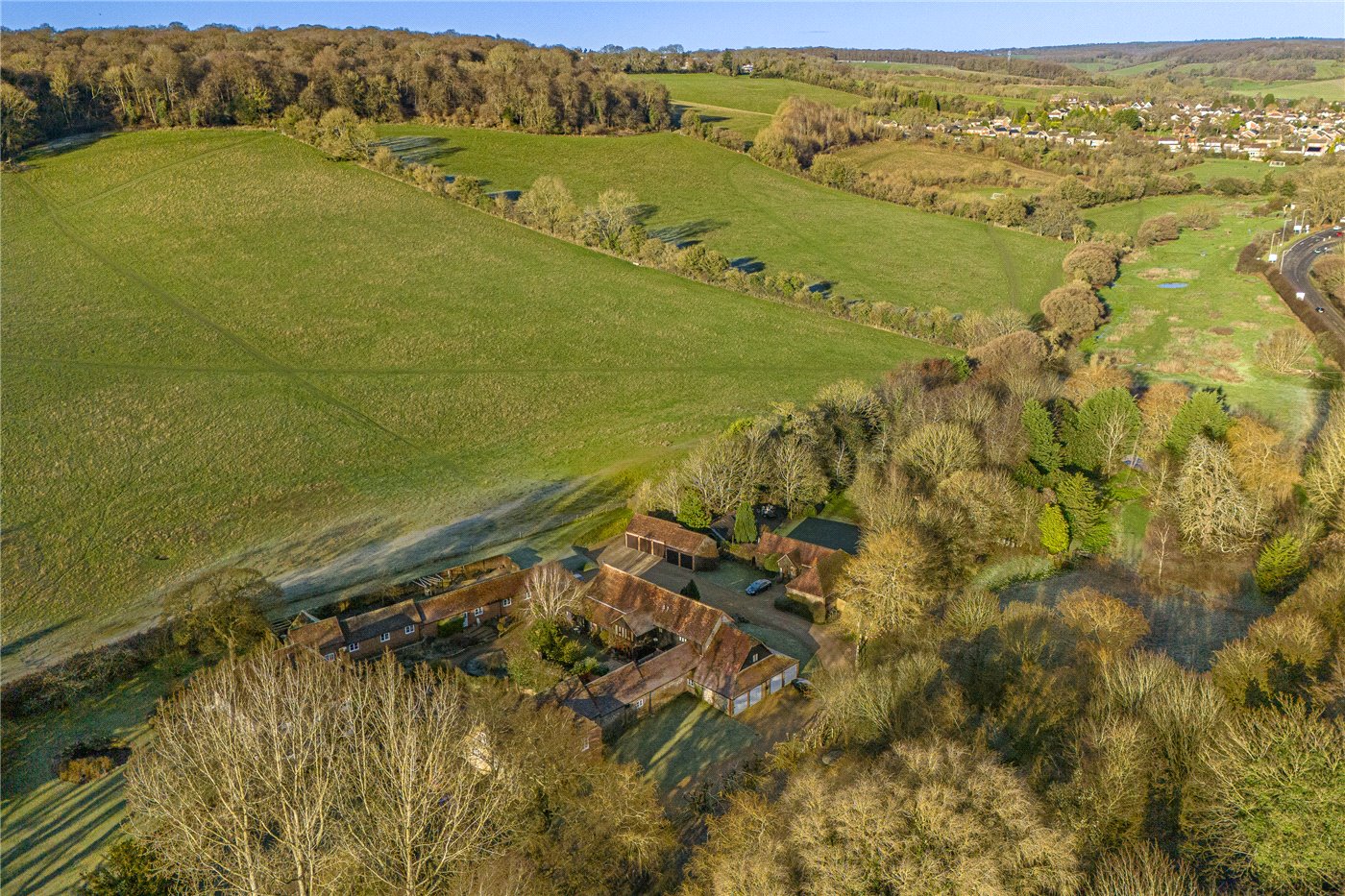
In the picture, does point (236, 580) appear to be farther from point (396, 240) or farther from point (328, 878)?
point (396, 240)

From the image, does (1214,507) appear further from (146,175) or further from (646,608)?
(146,175)

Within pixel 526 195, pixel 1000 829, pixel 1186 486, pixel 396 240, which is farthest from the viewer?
pixel 526 195

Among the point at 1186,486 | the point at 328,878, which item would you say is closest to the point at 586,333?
the point at 1186,486

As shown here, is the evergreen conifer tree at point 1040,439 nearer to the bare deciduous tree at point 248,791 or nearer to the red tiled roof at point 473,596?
the red tiled roof at point 473,596

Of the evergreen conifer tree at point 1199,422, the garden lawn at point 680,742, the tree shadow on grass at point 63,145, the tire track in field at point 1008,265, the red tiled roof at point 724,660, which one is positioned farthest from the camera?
the tree shadow on grass at point 63,145

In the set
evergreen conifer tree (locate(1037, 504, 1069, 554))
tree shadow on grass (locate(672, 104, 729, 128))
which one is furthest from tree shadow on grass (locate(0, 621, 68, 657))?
tree shadow on grass (locate(672, 104, 729, 128))

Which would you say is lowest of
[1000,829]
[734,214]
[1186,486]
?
[1186,486]

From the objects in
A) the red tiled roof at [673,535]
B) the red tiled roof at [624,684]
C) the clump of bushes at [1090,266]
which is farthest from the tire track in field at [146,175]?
the clump of bushes at [1090,266]
